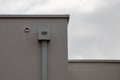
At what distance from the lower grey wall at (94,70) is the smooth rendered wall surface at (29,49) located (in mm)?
2794

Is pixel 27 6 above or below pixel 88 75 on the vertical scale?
above

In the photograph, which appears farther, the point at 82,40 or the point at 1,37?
the point at 82,40

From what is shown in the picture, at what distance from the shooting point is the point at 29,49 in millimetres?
6340

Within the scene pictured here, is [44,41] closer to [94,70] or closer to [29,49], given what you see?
[29,49]

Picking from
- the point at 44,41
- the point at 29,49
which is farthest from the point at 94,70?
the point at 29,49

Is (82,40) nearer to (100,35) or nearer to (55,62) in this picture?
(100,35)

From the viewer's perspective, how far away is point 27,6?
32.9 feet

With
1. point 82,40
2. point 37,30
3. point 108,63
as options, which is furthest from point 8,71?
point 82,40

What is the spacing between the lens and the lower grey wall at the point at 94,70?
29.0ft

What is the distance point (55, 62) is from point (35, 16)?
138cm

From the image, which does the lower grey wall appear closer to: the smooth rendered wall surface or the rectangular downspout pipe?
the smooth rendered wall surface

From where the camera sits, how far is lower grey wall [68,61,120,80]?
885cm

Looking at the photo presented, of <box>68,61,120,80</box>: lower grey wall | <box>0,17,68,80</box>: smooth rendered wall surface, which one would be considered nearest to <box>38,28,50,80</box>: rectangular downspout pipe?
<box>0,17,68,80</box>: smooth rendered wall surface

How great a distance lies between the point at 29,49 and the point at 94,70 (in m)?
3.48
